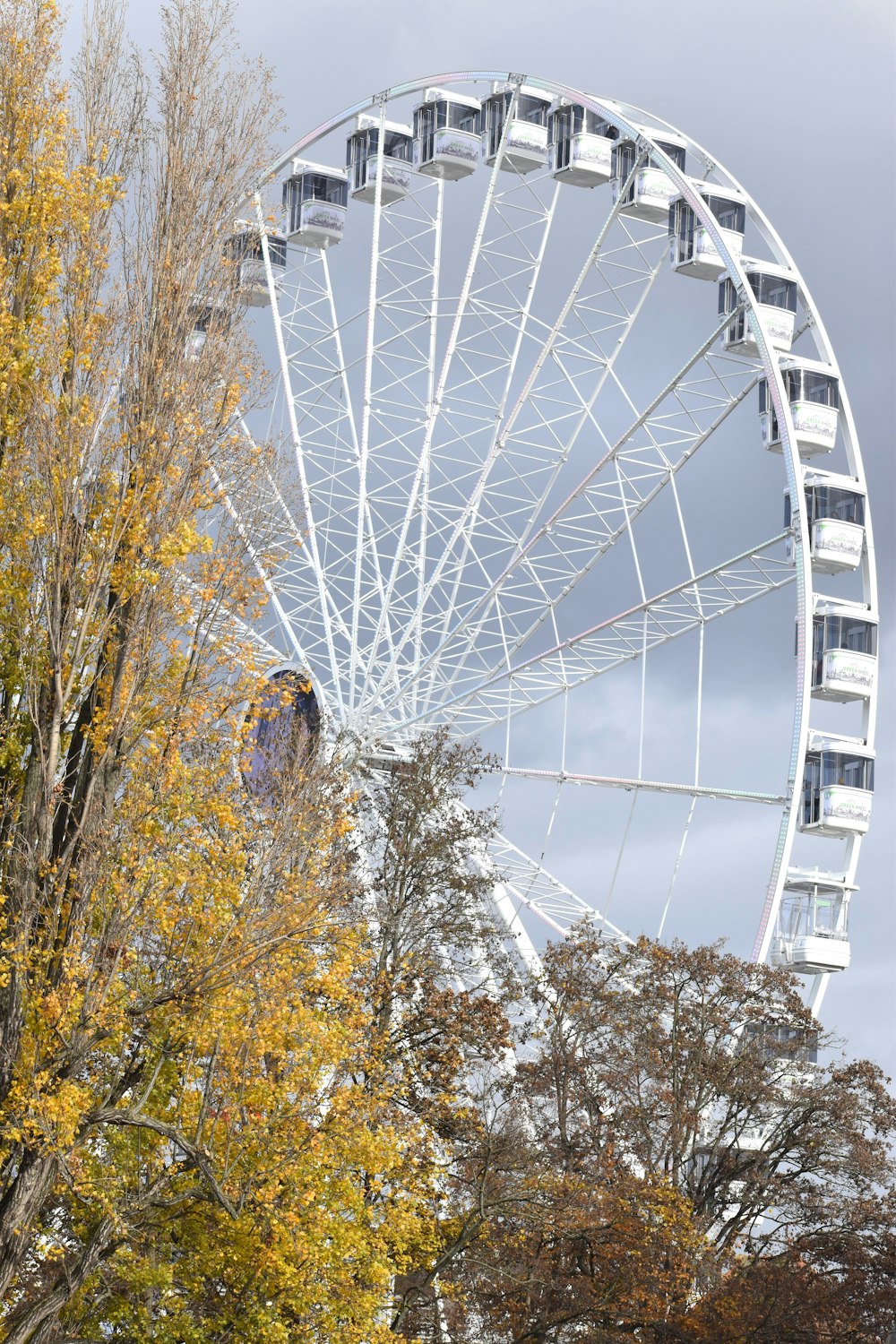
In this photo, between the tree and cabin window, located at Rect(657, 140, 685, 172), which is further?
cabin window, located at Rect(657, 140, 685, 172)

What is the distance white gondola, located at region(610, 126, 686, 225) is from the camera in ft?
131

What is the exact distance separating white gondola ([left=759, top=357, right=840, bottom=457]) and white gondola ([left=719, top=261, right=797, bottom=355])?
64 centimetres

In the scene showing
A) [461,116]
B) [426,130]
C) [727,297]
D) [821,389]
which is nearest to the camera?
[821,389]

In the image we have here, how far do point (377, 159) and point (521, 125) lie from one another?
3.81 metres

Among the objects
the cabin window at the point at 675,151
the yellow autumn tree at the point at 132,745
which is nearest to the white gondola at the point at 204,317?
the yellow autumn tree at the point at 132,745

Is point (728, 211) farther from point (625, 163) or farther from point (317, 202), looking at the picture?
point (317, 202)

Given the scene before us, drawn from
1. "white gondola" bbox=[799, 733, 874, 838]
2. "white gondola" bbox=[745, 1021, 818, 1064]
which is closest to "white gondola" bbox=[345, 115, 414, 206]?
"white gondola" bbox=[799, 733, 874, 838]

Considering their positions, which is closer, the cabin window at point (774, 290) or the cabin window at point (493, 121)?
the cabin window at point (774, 290)

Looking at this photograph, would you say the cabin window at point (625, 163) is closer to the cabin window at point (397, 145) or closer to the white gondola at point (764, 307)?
the white gondola at point (764, 307)

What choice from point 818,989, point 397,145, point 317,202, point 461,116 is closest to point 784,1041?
point 818,989

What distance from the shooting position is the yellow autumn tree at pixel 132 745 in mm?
17000

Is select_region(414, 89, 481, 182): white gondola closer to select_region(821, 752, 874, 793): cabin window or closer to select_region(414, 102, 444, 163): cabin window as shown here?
select_region(414, 102, 444, 163): cabin window

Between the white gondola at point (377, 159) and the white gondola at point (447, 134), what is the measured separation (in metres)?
0.71

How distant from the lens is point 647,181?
40.1m
